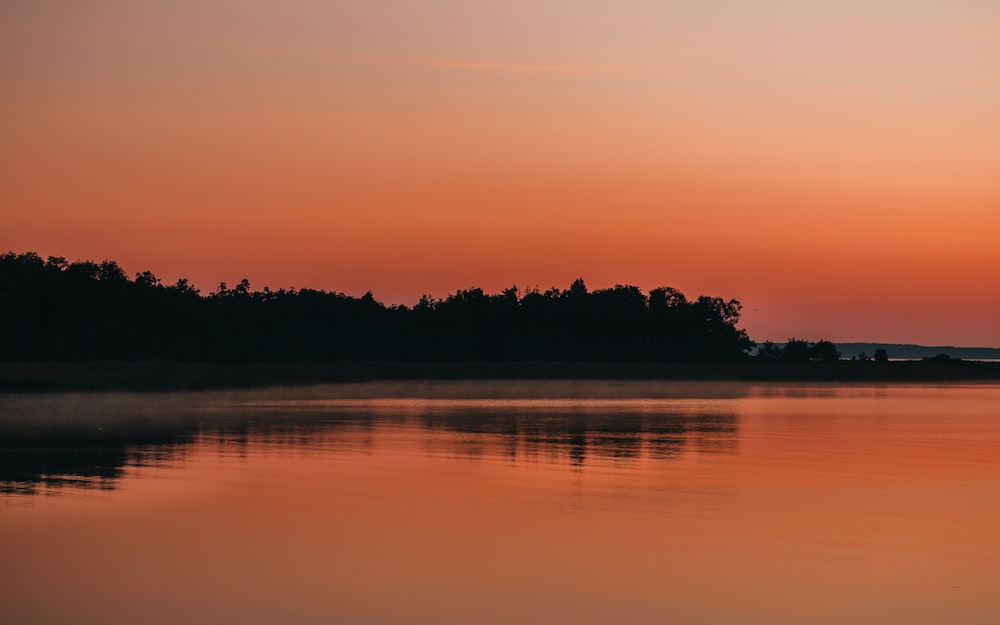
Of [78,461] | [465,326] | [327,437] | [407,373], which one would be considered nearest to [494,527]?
[78,461]

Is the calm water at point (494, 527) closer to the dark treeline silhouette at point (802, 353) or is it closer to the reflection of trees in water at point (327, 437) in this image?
the reflection of trees in water at point (327, 437)

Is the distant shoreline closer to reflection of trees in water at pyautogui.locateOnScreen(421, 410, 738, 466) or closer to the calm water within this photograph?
reflection of trees in water at pyautogui.locateOnScreen(421, 410, 738, 466)

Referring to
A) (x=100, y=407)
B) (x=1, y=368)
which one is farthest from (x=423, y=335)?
(x=100, y=407)

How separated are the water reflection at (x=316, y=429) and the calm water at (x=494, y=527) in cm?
25

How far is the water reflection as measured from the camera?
88.7ft

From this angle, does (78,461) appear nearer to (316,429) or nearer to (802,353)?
(316,429)

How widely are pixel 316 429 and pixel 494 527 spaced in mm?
19868

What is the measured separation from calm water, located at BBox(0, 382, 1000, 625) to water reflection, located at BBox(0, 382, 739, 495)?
0.84 ft

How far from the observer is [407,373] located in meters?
113

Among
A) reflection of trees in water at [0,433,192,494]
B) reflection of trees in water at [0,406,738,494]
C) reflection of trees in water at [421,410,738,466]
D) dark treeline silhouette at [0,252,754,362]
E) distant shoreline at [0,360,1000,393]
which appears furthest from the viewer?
dark treeline silhouette at [0,252,754,362]

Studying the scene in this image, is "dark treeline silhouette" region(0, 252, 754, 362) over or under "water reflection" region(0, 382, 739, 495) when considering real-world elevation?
over

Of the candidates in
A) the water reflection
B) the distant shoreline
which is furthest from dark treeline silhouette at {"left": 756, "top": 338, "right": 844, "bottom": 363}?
the water reflection

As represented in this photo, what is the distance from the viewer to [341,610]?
12648mm

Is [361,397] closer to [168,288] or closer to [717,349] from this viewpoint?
[168,288]
